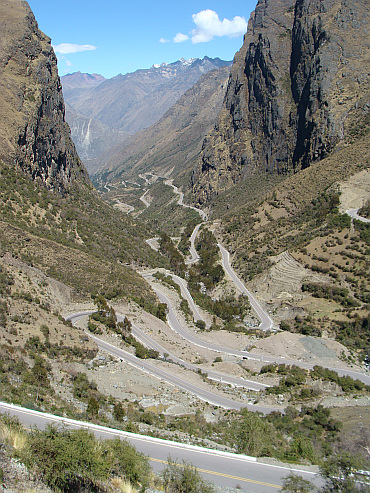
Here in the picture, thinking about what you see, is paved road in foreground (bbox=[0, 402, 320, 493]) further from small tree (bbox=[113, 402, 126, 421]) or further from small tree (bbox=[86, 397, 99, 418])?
small tree (bbox=[113, 402, 126, 421])

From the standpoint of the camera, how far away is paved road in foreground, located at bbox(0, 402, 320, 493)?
1401cm

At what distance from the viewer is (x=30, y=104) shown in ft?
198

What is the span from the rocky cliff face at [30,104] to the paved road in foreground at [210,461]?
1832 inches

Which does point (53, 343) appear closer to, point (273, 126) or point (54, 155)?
point (54, 155)

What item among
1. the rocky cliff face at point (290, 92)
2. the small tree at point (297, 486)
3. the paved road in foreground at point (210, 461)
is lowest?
the paved road in foreground at point (210, 461)

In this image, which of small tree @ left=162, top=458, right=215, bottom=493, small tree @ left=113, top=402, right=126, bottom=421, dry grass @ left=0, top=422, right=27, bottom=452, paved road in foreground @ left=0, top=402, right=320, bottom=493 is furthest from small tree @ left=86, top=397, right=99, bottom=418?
small tree @ left=162, top=458, right=215, bottom=493

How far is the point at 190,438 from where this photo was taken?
1981cm

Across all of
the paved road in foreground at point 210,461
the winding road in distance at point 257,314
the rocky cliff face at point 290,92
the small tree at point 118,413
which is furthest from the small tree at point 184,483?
the rocky cliff face at point 290,92

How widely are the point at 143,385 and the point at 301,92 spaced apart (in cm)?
10989

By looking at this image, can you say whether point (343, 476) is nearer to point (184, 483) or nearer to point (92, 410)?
point (184, 483)

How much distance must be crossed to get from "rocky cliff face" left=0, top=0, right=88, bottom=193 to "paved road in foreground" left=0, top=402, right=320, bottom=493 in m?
46.5

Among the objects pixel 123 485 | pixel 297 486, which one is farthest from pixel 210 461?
pixel 123 485

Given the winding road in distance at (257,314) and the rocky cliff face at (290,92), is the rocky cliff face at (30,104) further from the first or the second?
the rocky cliff face at (290,92)

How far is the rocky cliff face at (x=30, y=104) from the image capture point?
5662 cm
